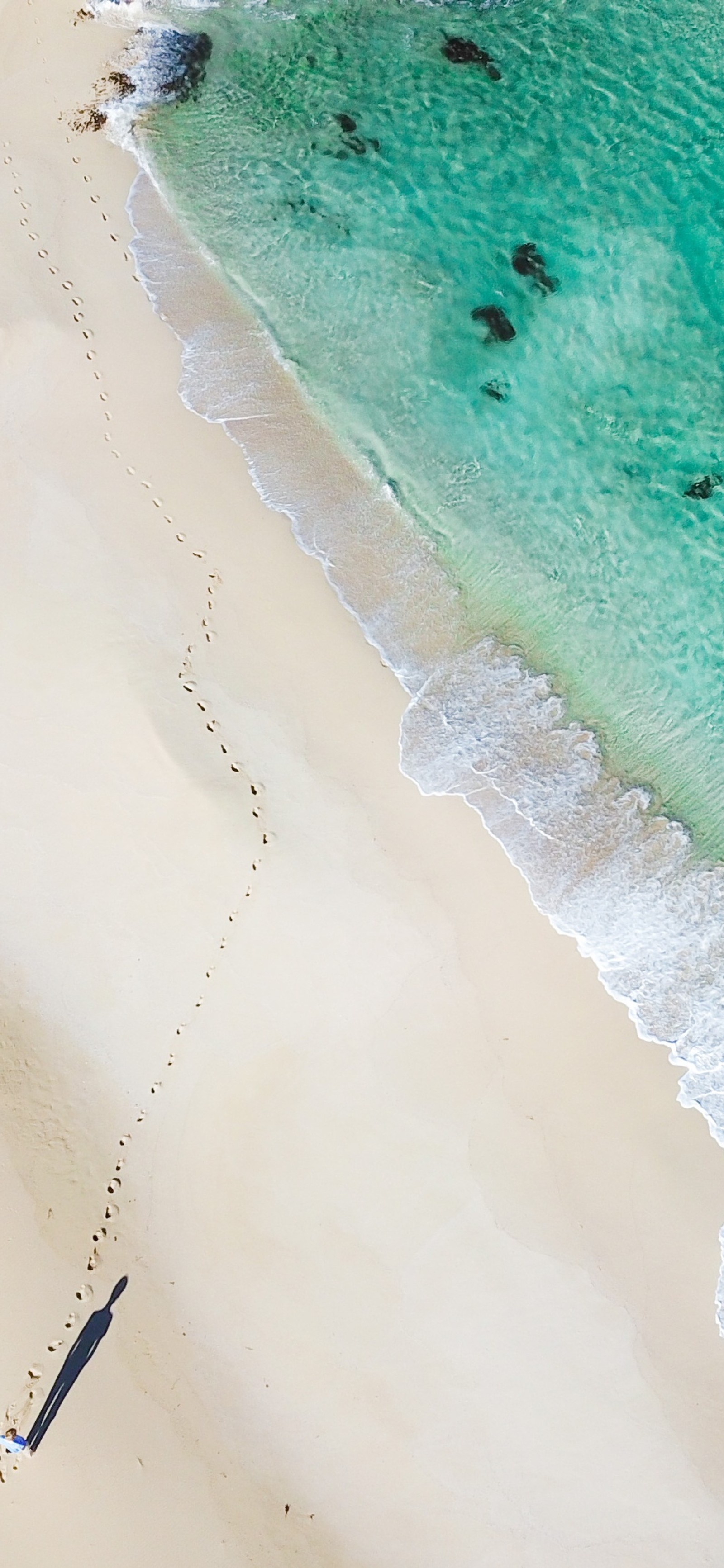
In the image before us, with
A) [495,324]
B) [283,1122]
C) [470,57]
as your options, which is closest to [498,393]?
[495,324]

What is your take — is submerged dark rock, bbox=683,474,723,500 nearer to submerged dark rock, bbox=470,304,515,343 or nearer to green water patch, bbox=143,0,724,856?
green water patch, bbox=143,0,724,856

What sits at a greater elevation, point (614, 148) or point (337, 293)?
point (614, 148)

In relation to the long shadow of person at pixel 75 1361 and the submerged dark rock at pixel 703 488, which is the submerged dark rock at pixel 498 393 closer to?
the submerged dark rock at pixel 703 488

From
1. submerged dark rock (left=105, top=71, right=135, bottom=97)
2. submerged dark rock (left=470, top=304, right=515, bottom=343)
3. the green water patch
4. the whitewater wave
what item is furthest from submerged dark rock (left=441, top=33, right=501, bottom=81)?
the whitewater wave

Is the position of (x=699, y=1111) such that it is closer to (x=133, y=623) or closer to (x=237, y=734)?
(x=237, y=734)

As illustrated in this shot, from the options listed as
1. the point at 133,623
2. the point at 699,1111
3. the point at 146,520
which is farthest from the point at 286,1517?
the point at 146,520

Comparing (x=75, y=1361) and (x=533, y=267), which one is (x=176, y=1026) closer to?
(x=75, y=1361)

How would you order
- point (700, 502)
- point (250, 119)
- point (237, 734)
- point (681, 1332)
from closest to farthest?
point (681, 1332), point (237, 734), point (700, 502), point (250, 119)
